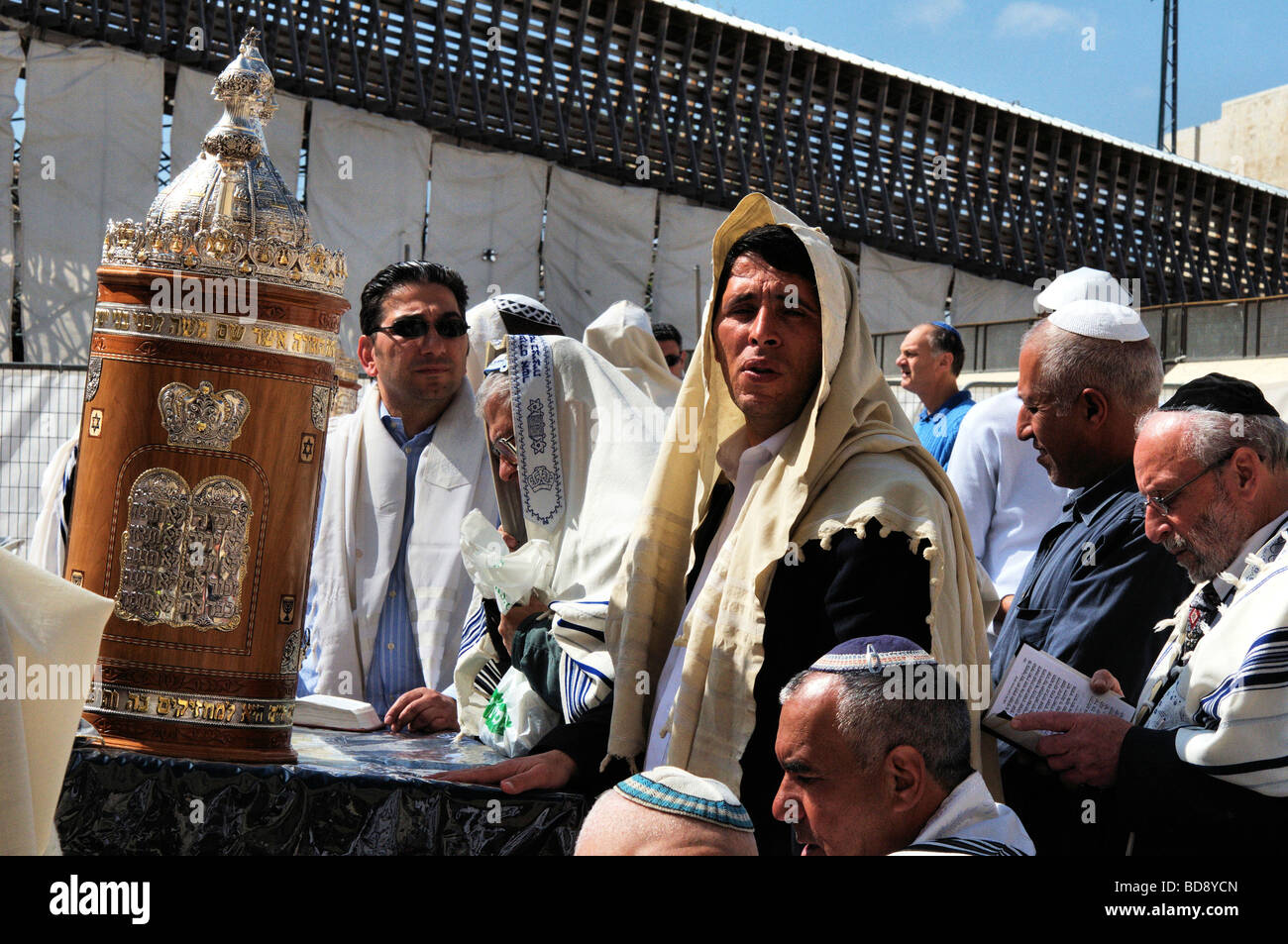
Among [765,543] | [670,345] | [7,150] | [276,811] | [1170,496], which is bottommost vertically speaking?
[276,811]

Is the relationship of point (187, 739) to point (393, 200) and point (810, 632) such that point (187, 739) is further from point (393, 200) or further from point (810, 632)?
point (393, 200)

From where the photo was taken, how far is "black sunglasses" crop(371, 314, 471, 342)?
3.95 meters

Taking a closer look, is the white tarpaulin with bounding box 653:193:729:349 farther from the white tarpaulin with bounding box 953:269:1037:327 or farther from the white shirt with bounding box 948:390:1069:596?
the white shirt with bounding box 948:390:1069:596

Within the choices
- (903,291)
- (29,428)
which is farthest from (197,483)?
(903,291)

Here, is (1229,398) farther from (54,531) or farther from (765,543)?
(54,531)

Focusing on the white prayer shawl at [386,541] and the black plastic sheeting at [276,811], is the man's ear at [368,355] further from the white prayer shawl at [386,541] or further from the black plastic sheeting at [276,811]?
the black plastic sheeting at [276,811]

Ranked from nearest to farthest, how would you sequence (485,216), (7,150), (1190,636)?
(1190,636), (7,150), (485,216)

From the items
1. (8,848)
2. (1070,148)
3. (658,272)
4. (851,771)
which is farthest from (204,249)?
(1070,148)

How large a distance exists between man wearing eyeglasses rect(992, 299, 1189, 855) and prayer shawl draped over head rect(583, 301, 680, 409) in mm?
2737

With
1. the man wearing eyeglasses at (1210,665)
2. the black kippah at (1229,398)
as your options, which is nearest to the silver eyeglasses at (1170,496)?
the man wearing eyeglasses at (1210,665)

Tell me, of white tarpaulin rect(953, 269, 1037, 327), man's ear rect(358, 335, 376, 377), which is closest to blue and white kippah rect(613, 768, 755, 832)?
man's ear rect(358, 335, 376, 377)

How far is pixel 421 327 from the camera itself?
13.0 ft

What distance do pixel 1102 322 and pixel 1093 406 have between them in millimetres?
224

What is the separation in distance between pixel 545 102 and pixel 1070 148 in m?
8.57
